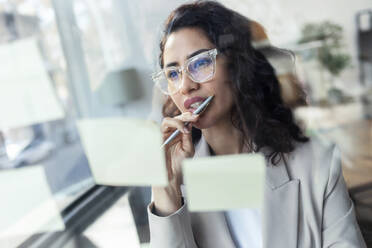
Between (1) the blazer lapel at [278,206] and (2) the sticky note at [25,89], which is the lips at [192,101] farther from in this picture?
(2) the sticky note at [25,89]

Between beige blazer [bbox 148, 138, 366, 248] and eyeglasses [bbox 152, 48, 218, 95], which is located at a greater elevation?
eyeglasses [bbox 152, 48, 218, 95]

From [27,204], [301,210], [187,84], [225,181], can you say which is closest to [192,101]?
[187,84]

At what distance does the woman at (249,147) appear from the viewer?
1.61 feet

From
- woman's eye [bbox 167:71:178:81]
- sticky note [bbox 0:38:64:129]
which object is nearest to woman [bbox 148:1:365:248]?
woman's eye [bbox 167:71:178:81]

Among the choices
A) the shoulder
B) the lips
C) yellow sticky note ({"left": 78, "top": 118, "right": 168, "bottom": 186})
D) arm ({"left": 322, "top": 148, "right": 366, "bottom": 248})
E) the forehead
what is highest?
the forehead

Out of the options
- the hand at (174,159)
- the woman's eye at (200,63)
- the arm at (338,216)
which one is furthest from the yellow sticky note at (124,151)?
the arm at (338,216)

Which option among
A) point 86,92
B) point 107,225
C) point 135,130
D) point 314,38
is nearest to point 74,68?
point 86,92

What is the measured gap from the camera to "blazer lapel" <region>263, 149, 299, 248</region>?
20.2 inches

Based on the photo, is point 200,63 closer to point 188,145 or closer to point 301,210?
point 188,145

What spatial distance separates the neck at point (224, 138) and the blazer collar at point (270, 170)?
12 millimetres

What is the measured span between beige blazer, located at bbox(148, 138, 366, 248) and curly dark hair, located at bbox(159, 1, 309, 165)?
0.02m

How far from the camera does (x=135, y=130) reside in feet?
1.79

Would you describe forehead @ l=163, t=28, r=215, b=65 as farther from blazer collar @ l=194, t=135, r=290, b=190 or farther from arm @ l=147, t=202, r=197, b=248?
arm @ l=147, t=202, r=197, b=248

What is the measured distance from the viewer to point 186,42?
1.55ft
